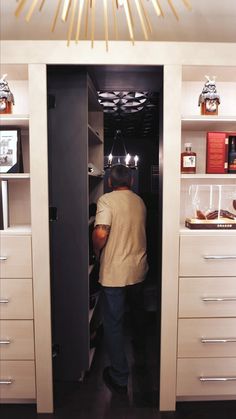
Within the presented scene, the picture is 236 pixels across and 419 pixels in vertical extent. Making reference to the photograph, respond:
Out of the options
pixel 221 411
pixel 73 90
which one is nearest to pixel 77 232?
pixel 73 90

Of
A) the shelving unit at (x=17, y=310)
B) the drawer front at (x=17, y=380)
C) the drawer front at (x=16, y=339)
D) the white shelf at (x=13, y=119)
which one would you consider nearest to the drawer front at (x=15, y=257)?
the shelving unit at (x=17, y=310)

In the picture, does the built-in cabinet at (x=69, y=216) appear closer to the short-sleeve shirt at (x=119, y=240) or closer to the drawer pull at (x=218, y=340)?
the short-sleeve shirt at (x=119, y=240)

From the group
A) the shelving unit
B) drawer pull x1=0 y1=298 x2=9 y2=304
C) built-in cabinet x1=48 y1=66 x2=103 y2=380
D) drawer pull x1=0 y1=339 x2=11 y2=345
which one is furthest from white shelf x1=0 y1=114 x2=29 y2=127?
drawer pull x1=0 y1=339 x2=11 y2=345

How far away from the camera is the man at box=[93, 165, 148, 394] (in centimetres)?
209

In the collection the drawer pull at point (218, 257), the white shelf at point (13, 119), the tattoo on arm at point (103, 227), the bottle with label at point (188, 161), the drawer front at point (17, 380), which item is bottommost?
the drawer front at point (17, 380)

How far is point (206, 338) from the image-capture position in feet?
6.20

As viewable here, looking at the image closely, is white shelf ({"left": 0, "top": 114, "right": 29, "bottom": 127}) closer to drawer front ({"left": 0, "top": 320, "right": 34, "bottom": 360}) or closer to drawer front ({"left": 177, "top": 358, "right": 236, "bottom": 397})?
drawer front ({"left": 0, "top": 320, "right": 34, "bottom": 360})

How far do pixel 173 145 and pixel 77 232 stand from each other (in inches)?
31.1

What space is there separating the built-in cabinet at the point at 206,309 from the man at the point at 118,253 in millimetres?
385

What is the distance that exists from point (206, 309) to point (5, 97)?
Result: 5.77ft

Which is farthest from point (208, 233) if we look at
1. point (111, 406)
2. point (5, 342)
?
point (5, 342)

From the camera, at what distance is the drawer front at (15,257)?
181cm

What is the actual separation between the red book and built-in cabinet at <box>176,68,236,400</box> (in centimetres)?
7

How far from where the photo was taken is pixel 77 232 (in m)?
1.95
